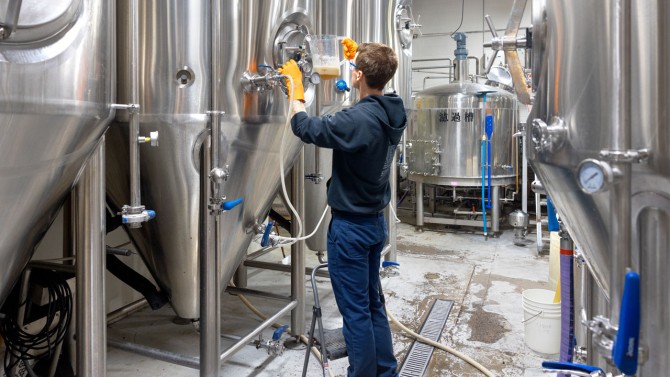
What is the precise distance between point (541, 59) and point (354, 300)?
99 cm

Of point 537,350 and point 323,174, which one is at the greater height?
point 323,174

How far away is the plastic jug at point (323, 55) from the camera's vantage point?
1.77m

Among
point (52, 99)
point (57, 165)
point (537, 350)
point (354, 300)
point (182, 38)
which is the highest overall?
point (182, 38)

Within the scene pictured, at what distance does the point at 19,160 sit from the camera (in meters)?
0.92

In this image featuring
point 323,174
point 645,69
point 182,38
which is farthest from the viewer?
point 323,174

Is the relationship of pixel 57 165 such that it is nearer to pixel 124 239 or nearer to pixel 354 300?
pixel 354 300

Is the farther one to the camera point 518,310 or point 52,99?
point 518,310

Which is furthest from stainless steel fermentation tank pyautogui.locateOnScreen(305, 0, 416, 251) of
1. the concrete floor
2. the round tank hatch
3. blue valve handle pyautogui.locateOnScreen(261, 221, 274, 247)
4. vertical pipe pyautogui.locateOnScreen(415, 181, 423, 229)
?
vertical pipe pyautogui.locateOnScreen(415, 181, 423, 229)

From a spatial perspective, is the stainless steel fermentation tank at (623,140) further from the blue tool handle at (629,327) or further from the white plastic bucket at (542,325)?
the white plastic bucket at (542,325)

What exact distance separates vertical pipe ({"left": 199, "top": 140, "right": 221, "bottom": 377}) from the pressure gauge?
1.11 metres

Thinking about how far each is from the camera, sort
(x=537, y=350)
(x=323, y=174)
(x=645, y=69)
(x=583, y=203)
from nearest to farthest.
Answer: (x=645, y=69) → (x=583, y=203) → (x=537, y=350) → (x=323, y=174)

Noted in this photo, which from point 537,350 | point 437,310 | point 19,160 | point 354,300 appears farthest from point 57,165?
point 437,310

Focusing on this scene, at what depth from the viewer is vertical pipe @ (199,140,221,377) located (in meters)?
1.55

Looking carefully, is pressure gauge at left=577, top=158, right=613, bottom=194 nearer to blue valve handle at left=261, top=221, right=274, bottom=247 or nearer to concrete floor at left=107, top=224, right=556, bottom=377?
blue valve handle at left=261, top=221, right=274, bottom=247
